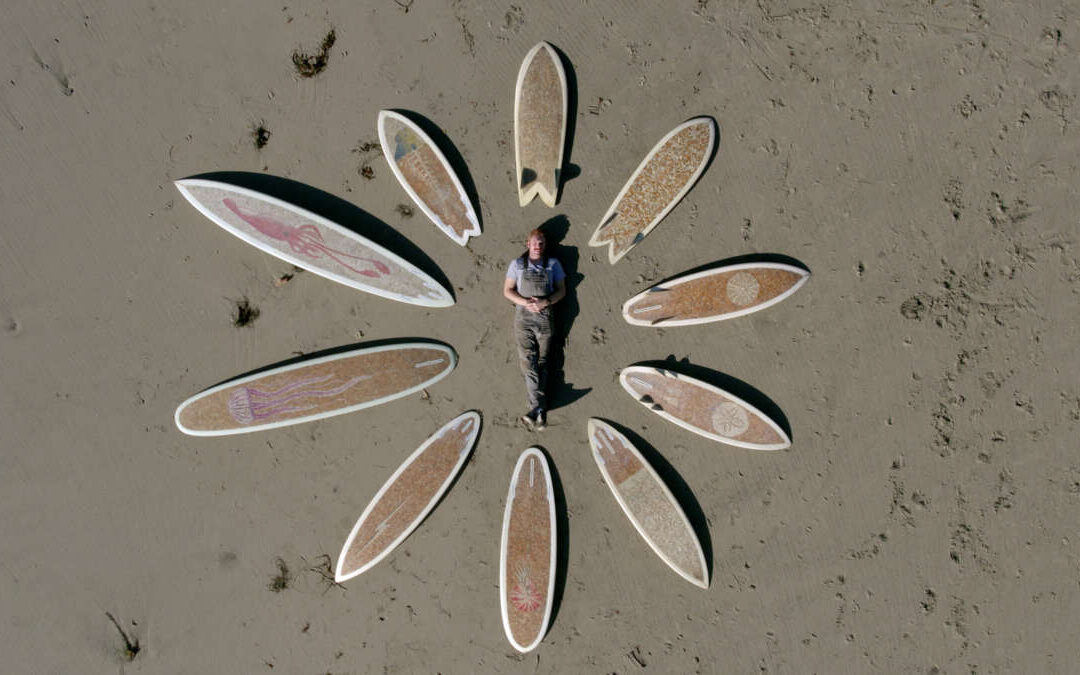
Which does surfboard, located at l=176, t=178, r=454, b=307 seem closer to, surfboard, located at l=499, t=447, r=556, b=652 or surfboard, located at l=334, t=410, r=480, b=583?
surfboard, located at l=334, t=410, r=480, b=583

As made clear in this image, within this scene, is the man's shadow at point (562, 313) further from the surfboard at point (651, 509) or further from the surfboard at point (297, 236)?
the surfboard at point (297, 236)

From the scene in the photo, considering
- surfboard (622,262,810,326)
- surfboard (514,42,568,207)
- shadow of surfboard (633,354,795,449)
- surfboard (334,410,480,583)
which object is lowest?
surfboard (334,410,480,583)

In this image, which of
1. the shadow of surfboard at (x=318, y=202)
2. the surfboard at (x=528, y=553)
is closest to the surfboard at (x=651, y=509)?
the surfboard at (x=528, y=553)

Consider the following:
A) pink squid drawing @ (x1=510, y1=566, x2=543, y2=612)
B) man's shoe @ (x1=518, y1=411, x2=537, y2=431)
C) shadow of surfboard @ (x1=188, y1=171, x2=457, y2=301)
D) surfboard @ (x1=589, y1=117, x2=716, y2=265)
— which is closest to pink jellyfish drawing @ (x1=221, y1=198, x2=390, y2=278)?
shadow of surfboard @ (x1=188, y1=171, x2=457, y2=301)

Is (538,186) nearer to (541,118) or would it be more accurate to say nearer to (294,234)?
(541,118)

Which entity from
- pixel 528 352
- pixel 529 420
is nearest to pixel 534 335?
pixel 528 352

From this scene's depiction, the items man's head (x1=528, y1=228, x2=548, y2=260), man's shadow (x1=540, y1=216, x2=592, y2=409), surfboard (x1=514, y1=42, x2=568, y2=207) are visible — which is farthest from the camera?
man's shadow (x1=540, y1=216, x2=592, y2=409)
